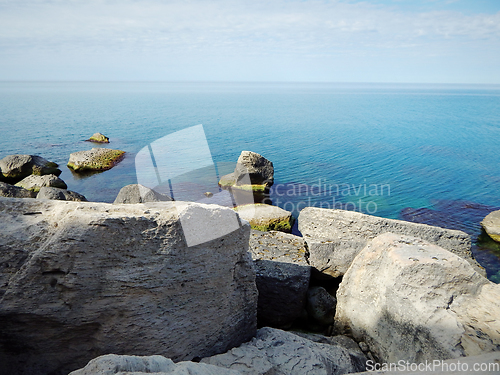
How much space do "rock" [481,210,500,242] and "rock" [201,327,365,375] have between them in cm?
1215

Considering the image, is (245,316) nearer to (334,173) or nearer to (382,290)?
(382,290)

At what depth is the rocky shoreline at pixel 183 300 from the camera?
3.76 m

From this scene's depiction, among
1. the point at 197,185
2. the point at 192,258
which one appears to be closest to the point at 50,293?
the point at 192,258

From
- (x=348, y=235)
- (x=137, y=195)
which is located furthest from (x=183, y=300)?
(x=137, y=195)

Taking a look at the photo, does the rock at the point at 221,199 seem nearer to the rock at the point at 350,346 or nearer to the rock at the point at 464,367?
the rock at the point at 350,346

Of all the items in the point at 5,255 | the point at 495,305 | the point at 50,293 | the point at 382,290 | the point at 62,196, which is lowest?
the point at 62,196

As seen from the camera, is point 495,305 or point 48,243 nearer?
point 48,243

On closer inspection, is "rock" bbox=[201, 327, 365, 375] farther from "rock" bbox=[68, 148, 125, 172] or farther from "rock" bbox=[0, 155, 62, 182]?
"rock" bbox=[68, 148, 125, 172]

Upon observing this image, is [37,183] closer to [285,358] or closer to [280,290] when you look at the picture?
[280,290]

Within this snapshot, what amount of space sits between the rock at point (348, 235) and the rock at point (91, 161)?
62.6 ft

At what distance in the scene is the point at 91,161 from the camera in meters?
23.8

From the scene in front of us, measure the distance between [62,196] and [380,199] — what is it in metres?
15.5

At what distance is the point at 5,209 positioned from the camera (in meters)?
4.08

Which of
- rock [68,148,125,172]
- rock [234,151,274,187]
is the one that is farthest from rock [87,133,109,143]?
rock [234,151,274,187]
